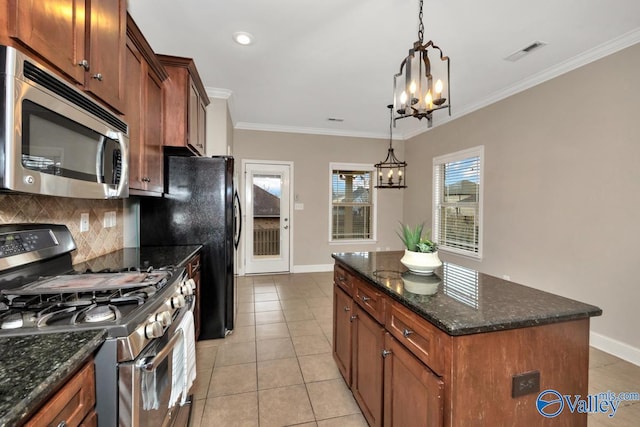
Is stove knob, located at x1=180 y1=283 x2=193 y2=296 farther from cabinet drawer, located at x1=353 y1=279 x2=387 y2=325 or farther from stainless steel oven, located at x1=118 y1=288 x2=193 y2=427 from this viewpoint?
cabinet drawer, located at x1=353 y1=279 x2=387 y2=325

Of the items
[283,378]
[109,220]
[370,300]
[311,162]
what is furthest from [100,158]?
[311,162]

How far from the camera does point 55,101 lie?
1.01 m

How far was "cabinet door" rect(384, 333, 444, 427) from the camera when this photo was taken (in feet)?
3.44

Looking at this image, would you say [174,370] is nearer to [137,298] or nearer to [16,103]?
[137,298]

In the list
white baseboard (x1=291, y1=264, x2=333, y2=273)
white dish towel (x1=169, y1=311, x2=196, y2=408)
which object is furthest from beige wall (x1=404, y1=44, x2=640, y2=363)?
white dish towel (x1=169, y1=311, x2=196, y2=408)

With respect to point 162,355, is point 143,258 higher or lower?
higher

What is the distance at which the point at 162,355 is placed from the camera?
110 centimetres

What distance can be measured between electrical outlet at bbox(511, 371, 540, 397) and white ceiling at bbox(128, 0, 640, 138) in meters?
2.41

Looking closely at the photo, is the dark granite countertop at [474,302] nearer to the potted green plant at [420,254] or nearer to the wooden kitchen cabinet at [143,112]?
the potted green plant at [420,254]

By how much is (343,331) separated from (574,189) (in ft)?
9.21

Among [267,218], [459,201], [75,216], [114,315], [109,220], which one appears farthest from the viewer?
[267,218]

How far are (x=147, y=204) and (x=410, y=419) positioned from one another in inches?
106

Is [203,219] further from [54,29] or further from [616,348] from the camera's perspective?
[616,348]

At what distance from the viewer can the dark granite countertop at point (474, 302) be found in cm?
103
